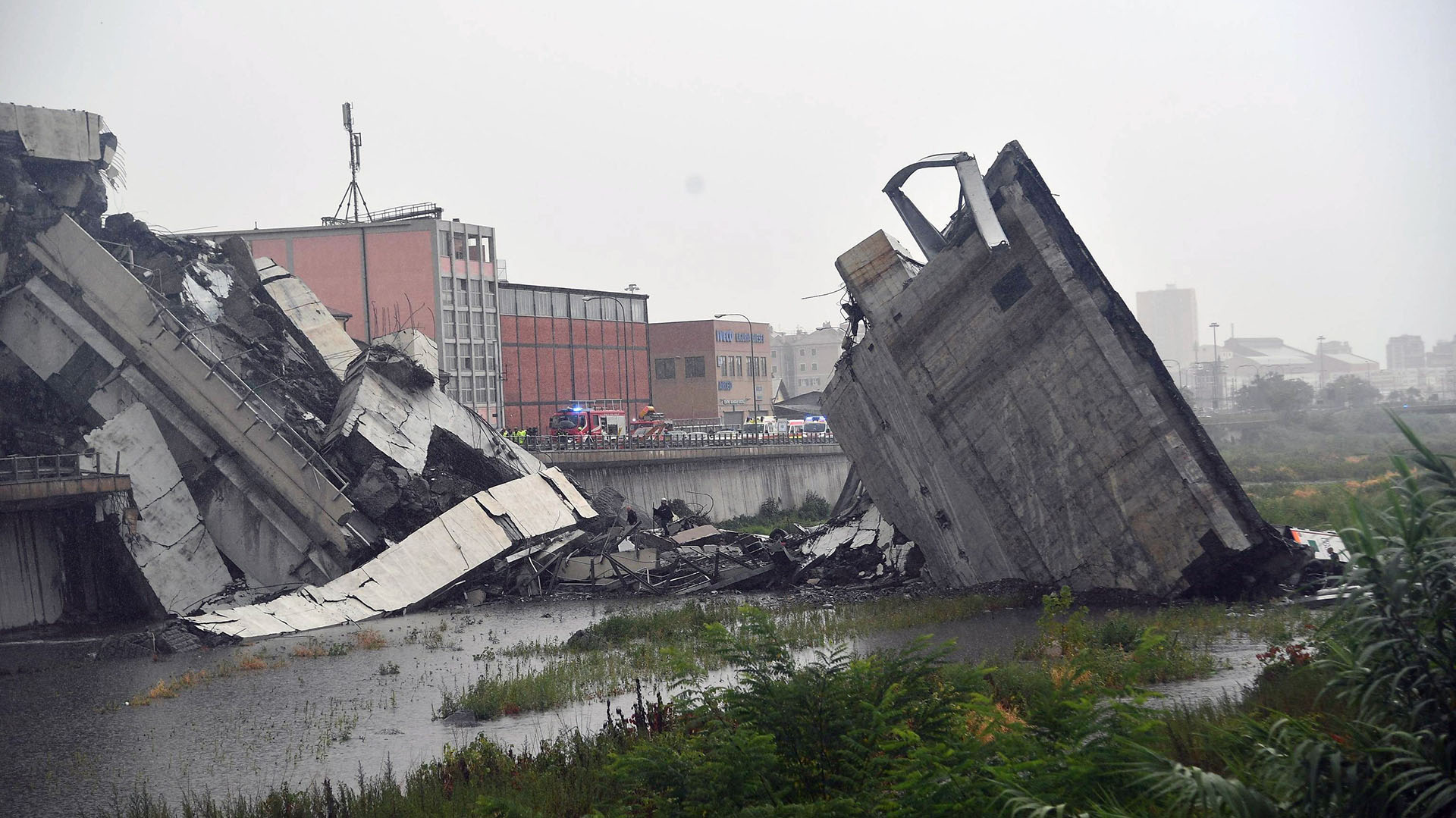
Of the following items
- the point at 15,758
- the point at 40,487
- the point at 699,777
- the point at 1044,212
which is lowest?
the point at 15,758

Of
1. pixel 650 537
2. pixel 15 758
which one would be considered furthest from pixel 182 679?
pixel 650 537

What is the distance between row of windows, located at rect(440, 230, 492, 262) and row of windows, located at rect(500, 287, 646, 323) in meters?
6.13

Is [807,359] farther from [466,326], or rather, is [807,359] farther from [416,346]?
[416,346]

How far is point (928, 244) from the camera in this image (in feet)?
84.2

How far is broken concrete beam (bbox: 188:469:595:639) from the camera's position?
917 inches

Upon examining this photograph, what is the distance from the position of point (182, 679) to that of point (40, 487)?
26.7 ft

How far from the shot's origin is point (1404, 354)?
545 ft

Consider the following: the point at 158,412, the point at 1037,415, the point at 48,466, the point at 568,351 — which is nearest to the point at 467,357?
the point at 568,351

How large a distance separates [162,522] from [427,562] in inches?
236

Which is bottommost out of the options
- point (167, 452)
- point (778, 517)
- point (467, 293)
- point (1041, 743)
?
point (778, 517)

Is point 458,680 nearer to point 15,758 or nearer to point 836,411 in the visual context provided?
point 15,758

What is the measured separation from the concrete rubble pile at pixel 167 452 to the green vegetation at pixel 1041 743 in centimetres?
1468

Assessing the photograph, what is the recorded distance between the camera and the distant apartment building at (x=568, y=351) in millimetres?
61469

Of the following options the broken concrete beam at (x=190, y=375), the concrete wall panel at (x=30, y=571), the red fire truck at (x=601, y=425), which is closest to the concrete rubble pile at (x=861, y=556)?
the broken concrete beam at (x=190, y=375)
